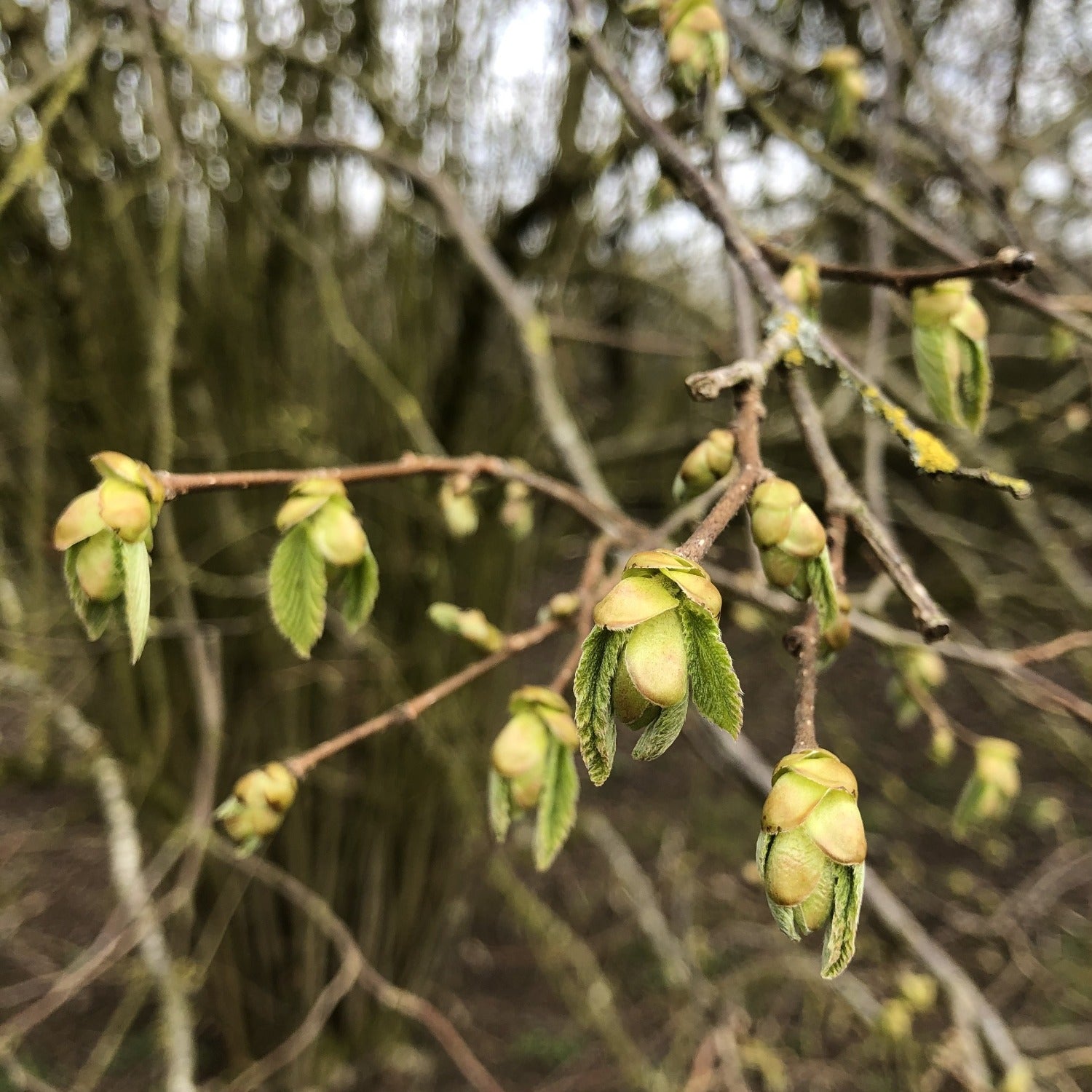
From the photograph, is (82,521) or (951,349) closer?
(82,521)

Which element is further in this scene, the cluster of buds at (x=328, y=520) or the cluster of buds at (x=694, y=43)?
the cluster of buds at (x=694, y=43)

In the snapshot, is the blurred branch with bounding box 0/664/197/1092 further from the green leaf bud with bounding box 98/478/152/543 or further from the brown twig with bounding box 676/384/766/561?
the brown twig with bounding box 676/384/766/561

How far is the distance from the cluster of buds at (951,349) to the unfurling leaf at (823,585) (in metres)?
0.18

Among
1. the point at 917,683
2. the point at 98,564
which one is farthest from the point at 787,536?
the point at 917,683

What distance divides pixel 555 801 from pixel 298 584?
0.19m

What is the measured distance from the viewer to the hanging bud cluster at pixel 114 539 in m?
0.37

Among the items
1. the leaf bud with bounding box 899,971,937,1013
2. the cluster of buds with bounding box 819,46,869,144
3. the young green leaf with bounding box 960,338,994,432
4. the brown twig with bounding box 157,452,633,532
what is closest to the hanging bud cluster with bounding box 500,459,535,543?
the brown twig with bounding box 157,452,633,532

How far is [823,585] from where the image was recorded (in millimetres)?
365

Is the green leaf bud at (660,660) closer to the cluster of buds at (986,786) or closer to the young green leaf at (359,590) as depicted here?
the young green leaf at (359,590)

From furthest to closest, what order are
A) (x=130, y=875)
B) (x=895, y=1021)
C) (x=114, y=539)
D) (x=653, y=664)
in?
(x=130, y=875), (x=895, y=1021), (x=114, y=539), (x=653, y=664)

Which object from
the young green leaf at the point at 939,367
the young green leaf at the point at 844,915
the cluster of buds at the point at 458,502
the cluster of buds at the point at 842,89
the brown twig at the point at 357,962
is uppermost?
the cluster of buds at the point at 842,89

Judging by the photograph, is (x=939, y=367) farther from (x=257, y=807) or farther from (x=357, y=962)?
(x=357, y=962)

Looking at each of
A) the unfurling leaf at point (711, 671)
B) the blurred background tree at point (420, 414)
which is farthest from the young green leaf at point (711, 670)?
the blurred background tree at point (420, 414)

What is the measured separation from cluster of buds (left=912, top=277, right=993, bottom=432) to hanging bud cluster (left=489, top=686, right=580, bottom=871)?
0.29 m
